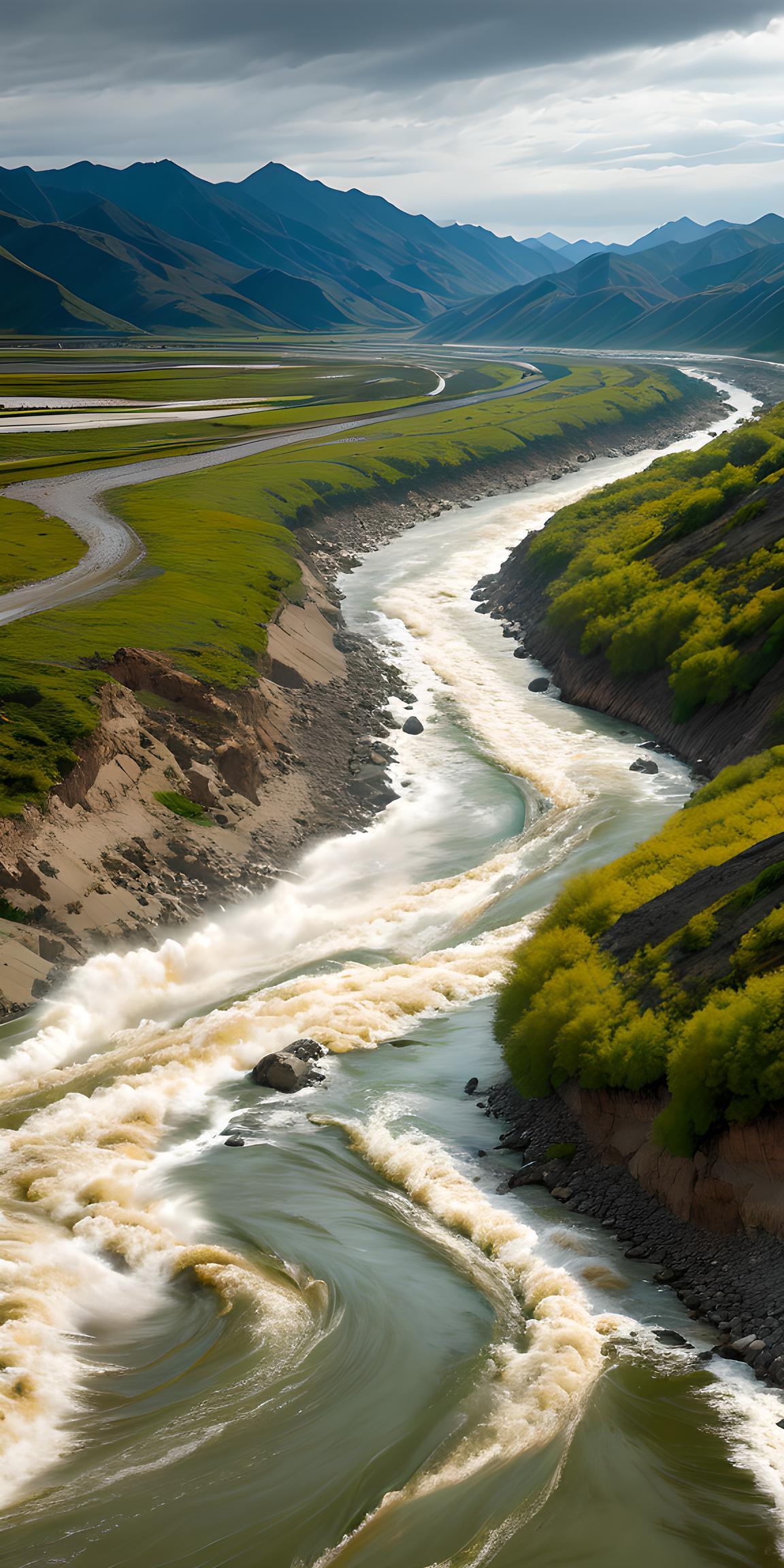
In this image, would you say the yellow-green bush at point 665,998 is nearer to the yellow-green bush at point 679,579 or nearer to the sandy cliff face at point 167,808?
the sandy cliff face at point 167,808

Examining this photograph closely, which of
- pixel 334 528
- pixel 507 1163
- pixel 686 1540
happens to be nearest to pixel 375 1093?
pixel 507 1163

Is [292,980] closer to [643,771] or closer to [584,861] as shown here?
[584,861]

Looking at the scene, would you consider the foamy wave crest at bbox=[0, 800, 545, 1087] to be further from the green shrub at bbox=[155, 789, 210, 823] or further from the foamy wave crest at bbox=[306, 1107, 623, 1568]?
the foamy wave crest at bbox=[306, 1107, 623, 1568]

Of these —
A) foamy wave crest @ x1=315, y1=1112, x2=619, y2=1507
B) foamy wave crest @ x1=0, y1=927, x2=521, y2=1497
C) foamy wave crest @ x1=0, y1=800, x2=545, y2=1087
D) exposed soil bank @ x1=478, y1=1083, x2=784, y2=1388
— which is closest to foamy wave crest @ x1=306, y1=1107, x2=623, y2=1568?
foamy wave crest @ x1=315, y1=1112, x2=619, y2=1507

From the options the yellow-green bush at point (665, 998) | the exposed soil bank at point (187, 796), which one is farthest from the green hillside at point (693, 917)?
the exposed soil bank at point (187, 796)

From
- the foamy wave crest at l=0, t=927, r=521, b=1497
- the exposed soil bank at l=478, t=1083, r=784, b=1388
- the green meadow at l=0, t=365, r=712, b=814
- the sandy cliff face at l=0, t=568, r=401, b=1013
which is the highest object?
the green meadow at l=0, t=365, r=712, b=814

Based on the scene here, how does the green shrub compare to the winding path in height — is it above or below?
below
